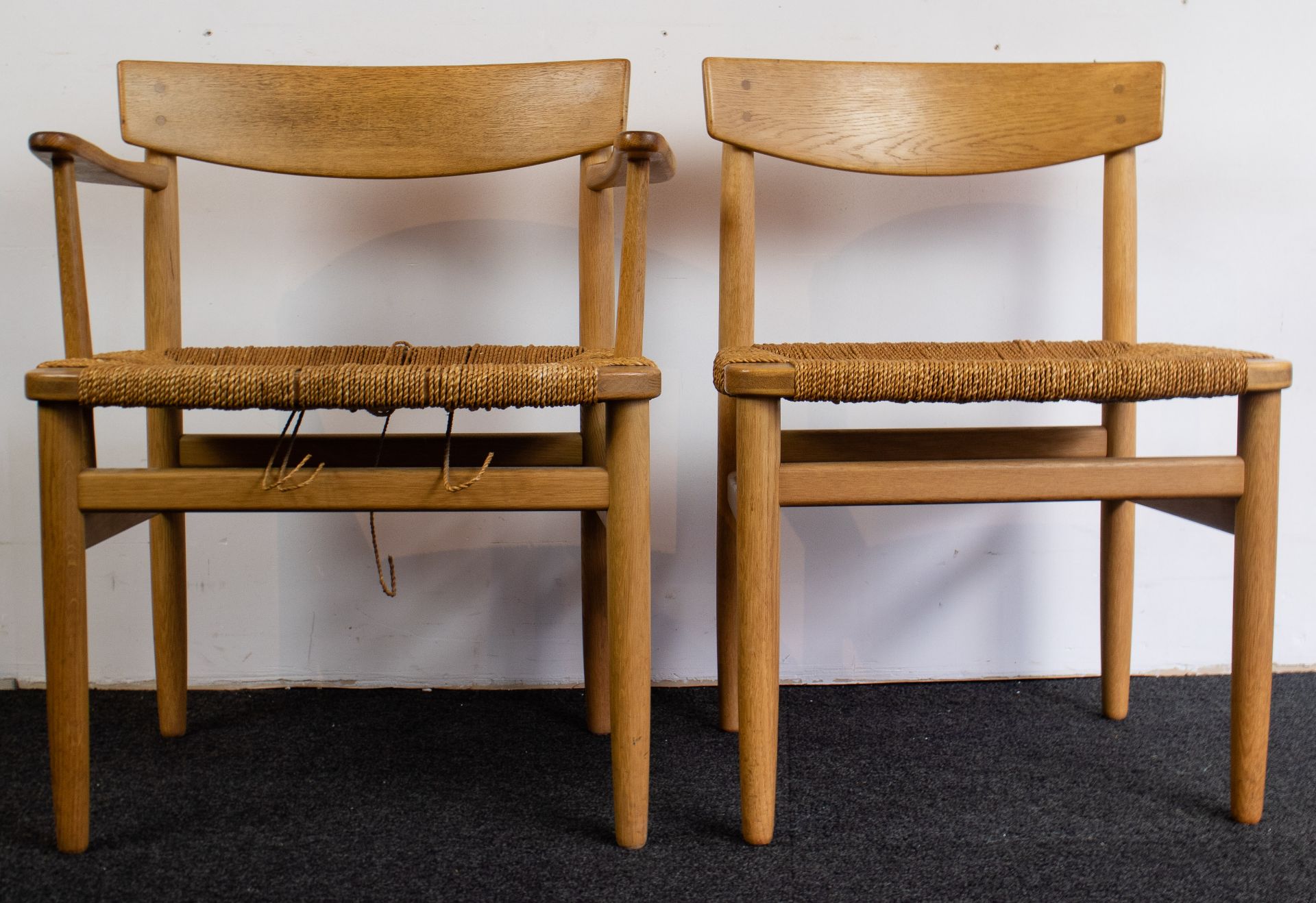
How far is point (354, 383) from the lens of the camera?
748 millimetres

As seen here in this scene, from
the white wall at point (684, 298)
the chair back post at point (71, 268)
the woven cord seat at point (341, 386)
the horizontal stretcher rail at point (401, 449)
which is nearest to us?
the woven cord seat at point (341, 386)

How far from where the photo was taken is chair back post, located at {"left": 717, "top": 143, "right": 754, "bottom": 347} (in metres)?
1.04

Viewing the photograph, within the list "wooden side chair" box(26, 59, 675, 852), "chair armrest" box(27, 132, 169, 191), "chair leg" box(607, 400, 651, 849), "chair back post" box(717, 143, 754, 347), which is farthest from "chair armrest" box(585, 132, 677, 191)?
"chair armrest" box(27, 132, 169, 191)

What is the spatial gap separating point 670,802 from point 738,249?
1.92 feet

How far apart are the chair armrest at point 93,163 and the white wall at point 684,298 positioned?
22 centimetres

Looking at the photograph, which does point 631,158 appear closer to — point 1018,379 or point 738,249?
point 738,249

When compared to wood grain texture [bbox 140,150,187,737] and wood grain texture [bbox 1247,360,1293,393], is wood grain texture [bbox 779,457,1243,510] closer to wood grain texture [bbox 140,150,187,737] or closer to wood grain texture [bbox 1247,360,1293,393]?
wood grain texture [bbox 1247,360,1293,393]

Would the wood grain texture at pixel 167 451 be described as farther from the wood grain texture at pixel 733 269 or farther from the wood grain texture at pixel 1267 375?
the wood grain texture at pixel 1267 375

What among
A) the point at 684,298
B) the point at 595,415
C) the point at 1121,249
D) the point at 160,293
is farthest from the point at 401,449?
the point at 1121,249

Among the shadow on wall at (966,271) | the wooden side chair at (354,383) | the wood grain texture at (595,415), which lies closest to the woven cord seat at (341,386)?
the wooden side chair at (354,383)

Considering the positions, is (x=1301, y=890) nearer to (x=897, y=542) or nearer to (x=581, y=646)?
(x=897, y=542)

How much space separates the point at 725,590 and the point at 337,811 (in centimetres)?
46

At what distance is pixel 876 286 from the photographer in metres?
1.27

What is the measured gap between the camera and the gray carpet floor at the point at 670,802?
779mm
